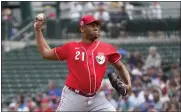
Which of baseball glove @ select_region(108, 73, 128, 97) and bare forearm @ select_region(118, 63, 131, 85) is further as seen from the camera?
bare forearm @ select_region(118, 63, 131, 85)

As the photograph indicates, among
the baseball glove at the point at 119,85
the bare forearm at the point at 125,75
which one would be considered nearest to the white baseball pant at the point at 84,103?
the baseball glove at the point at 119,85

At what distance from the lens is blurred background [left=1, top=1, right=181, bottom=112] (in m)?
17.7

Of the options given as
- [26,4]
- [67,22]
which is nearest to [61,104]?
[67,22]

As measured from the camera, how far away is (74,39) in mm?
20281

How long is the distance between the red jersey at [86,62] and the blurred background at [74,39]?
818cm

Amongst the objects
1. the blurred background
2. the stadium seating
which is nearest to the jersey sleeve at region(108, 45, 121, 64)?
the blurred background

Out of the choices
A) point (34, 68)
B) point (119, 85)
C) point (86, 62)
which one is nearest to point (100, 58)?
point (86, 62)

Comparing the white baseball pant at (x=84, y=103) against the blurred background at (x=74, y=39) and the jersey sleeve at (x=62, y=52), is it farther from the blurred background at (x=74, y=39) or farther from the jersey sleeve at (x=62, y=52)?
the blurred background at (x=74, y=39)

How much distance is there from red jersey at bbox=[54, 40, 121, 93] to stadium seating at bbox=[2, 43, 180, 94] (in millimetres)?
10143

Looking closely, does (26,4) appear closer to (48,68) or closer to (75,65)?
(48,68)

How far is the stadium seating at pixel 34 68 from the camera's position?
1883cm

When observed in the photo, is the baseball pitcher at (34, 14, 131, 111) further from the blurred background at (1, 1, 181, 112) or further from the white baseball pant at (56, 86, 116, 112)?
the blurred background at (1, 1, 181, 112)

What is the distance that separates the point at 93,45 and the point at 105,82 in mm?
7671

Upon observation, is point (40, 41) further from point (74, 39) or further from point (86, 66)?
point (74, 39)
